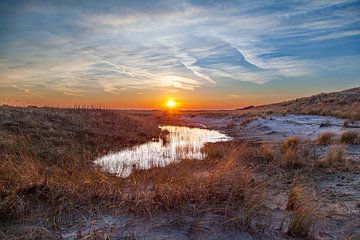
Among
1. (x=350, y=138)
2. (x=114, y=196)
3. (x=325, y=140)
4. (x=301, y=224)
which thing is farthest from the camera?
(x=325, y=140)

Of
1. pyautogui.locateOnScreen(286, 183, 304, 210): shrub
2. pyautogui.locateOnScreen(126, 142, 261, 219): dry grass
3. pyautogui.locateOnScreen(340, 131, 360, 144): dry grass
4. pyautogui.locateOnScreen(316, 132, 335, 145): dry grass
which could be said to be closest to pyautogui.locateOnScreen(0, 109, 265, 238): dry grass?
pyautogui.locateOnScreen(126, 142, 261, 219): dry grass

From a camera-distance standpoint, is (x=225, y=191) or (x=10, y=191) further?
(x=225, y=191)

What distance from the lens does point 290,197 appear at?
6.66 meters

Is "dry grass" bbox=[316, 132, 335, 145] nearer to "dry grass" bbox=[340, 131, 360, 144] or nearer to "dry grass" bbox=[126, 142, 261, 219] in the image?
"dry grass" bbox=[340, 131, 360, 144]

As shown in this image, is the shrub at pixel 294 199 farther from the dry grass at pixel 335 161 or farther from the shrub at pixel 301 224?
the dry grass at pixel 335 161

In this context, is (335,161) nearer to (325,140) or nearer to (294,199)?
(325,140)

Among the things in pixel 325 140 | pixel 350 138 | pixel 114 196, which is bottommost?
pixel 114 196

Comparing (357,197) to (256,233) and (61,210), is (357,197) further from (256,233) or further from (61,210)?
(61,210)

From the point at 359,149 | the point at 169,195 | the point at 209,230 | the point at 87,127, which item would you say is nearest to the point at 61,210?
the point at 169,195

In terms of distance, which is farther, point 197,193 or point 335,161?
point 335,161

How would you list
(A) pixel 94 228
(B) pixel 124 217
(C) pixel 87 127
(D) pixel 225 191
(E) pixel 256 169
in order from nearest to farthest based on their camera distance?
(A) pixel 94 228
(B) pixel 124 217
(D) pixel 225 191
(E) pixel 256 169
(C) pixel 87 127

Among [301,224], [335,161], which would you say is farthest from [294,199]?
[335,161]

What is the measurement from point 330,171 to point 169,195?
6461 millimetres

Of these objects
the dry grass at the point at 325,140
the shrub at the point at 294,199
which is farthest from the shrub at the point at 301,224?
the dry grass at the point at 325,140
